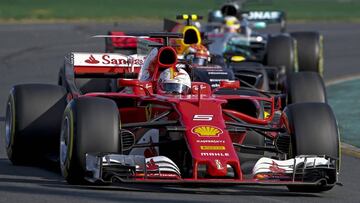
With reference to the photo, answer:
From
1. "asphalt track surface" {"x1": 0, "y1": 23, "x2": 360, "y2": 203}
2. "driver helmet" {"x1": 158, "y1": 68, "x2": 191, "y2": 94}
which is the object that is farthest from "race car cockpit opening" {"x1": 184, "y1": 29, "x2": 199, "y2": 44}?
"asphalt track surface" {"x1": 0, "y1": 23, "x2": 360, "y2": 203}

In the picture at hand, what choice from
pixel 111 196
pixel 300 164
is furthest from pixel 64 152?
pixel 300 164

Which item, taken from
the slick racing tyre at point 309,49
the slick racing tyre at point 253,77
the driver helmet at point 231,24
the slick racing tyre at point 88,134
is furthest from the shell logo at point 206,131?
the driver helmet at point 231,24

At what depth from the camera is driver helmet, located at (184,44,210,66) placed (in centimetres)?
1661

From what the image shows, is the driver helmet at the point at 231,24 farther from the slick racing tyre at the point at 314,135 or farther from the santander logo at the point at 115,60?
the slick racing tyre at the point at 314,135

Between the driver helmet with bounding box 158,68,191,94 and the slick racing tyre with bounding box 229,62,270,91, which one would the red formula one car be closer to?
the driver helmet with bounding box 158,68,191,94

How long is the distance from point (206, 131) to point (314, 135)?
94 centimetres

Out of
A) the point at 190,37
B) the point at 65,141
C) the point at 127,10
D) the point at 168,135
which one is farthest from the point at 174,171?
the point at 127,10

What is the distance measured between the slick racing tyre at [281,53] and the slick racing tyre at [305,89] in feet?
17.1

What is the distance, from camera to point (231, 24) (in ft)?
74.9

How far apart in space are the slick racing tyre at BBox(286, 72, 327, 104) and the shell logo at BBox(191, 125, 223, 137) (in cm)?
471

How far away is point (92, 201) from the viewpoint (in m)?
9.23

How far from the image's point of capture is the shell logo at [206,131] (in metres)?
10.0

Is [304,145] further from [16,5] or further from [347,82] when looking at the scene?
[16,5]

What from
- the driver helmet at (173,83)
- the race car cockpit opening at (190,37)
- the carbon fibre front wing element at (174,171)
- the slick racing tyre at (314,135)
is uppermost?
the race car cockpit opening at (190,37)
